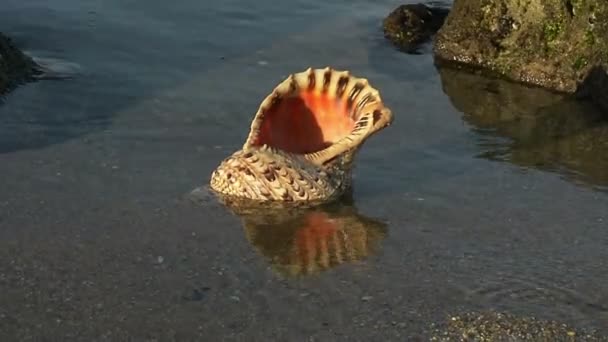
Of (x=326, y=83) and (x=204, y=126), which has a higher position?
(x=326, y=83)

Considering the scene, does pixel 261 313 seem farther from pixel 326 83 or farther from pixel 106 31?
pixel 106 31

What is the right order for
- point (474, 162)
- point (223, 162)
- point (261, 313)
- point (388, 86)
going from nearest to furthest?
point (261, 313)
point (223, 162)
point (474, 162)
point (388, 86)

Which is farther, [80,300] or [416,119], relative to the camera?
[416,119]

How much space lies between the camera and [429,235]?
611 cm

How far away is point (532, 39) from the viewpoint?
9.12m

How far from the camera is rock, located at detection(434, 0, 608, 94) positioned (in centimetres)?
877

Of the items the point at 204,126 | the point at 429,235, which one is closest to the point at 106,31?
the point at 204,126

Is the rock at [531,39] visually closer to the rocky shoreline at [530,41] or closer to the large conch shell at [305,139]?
the rocky shoreline at [530,41]

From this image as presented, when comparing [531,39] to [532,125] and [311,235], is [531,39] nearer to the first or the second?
[532,125]

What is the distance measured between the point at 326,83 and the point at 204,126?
3.75 ft

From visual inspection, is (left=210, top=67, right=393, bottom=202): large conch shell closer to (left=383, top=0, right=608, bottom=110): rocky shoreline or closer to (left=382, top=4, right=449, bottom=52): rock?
(left=383, top=0, right=608, bottom=110): rocky shoreline

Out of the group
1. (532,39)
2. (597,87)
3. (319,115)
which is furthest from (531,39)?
(319,115)

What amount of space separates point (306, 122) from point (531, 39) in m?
3.02

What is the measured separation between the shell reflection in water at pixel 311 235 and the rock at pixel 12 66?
96.2 inches
